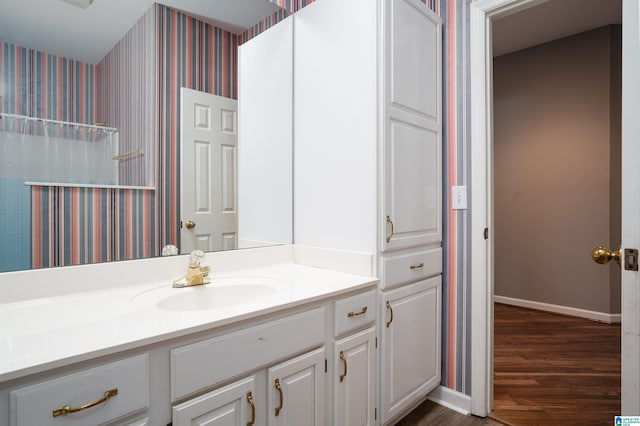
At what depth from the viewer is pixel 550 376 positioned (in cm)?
227

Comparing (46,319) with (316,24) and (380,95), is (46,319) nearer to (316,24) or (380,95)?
(380,95)

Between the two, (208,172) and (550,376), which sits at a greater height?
(208,172)

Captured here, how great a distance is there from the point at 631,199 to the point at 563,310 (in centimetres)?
296

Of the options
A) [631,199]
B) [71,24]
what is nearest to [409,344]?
[631,199]

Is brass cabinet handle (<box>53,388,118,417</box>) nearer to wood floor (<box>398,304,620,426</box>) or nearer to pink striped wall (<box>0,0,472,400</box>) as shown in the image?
pink striped wall (<box>0,0,472,400</box>)

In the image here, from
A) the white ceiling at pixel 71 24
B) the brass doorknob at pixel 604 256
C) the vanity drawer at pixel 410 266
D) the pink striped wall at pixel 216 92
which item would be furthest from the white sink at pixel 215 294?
the brass doorknob at pixel 604 256

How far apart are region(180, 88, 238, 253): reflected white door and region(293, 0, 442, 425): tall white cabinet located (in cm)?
35

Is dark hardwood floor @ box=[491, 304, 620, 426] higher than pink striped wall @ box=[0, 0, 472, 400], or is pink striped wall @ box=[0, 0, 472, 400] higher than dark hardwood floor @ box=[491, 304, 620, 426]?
pink striped wall @ box=[0, 0, 472, 400]

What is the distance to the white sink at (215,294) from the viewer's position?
126 centimetres

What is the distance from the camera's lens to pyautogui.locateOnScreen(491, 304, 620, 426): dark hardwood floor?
1861 mm

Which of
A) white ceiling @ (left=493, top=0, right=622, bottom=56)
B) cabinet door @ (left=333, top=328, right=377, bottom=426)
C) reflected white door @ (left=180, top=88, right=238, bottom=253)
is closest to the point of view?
cabinet door @ (left=333, top=328, right=377, bottom=426)

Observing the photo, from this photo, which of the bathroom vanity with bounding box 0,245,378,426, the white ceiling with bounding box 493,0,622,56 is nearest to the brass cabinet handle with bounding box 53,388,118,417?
the bathroom vanity with bounding box 0,245,378,426

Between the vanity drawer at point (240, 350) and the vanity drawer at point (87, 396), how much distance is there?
0.09 metres

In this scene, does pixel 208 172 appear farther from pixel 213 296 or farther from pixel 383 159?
pixel 383 159
